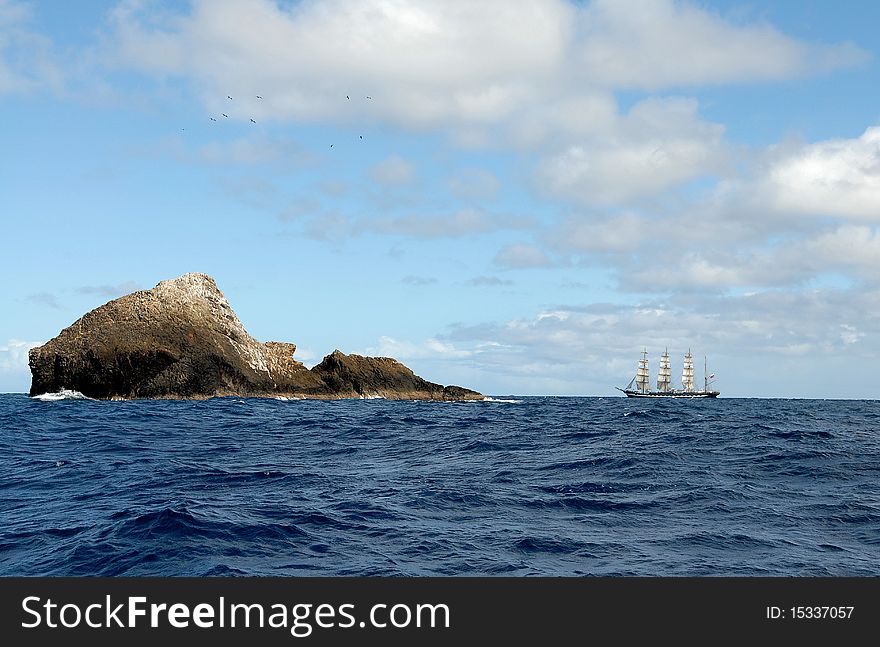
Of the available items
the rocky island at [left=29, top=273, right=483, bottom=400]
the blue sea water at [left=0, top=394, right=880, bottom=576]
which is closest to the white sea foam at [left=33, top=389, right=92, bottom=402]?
the rocky island at [left=29, top=273, right=483, bottom=400]

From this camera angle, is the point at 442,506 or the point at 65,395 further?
the point at 65,395

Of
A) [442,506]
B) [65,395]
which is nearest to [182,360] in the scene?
[65,395]

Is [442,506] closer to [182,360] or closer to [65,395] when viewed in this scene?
[182,360]

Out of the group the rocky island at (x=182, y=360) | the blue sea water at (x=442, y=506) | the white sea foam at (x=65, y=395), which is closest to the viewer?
the blue sea water at (x=442, y=506)

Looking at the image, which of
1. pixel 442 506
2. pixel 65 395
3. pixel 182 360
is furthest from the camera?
pixel 182 360

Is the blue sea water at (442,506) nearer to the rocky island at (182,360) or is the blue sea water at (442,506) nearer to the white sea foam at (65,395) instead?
the rocky island at (182,360)

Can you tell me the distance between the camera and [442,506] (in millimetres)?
16578

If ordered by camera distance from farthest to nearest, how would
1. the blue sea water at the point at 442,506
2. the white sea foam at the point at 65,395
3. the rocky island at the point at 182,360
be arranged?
the rocky island at the point at 182,360 < the white sea foam at the point at 65,395 < the blue sea water at the point at 442,506

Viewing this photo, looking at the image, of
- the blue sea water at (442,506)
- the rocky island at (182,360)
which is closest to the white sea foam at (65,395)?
the rocky island at (182,360)

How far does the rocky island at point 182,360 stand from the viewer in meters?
78.7

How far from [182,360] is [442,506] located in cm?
6981

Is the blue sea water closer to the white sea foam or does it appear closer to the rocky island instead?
the rocky island

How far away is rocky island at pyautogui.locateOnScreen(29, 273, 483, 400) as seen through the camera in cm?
7869

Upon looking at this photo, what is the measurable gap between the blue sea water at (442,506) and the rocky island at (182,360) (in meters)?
50.5
